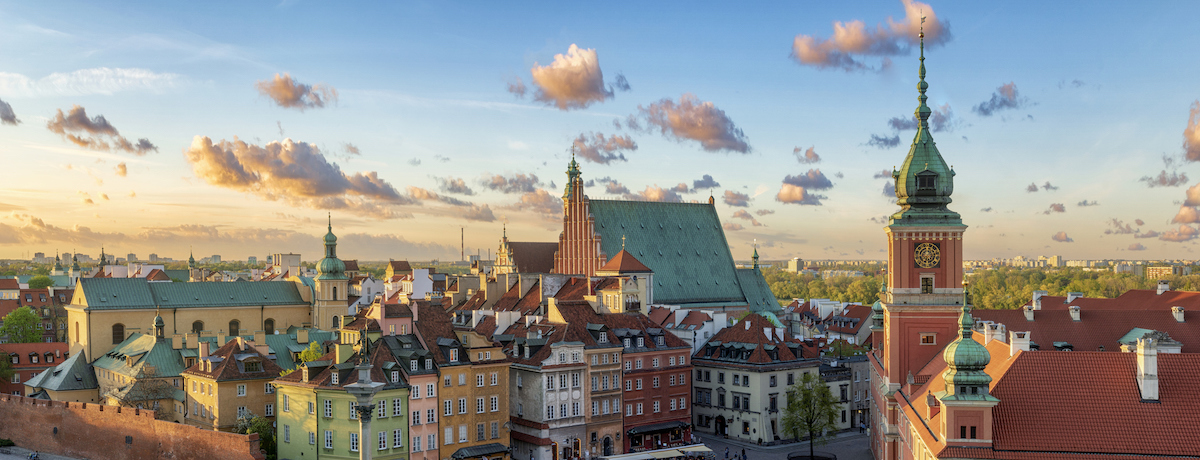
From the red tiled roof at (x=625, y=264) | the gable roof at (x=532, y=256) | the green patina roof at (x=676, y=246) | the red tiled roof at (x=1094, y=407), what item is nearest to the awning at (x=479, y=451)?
the red tiled roof at (x=625, y=264)

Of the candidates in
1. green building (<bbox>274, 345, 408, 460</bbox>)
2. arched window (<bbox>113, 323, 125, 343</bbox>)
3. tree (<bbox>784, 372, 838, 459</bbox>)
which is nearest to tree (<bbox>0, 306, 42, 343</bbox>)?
A: arched window (<bbox>113, 323, 125, 343</bbox>)

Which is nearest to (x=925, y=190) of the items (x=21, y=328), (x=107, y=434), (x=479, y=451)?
(x=479, y=451)

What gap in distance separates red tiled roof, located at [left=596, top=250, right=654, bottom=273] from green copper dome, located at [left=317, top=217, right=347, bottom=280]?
28763 millimetres

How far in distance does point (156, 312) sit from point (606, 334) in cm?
5040

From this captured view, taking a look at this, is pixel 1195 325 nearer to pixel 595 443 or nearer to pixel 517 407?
pixel 595 443

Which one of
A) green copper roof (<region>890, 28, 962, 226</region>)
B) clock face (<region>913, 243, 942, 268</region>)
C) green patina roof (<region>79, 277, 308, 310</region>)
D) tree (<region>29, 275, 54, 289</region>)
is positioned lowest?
tree (<region>29, 275, 54, 289</region>)

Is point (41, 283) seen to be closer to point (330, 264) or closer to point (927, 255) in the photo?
point (330, 264)

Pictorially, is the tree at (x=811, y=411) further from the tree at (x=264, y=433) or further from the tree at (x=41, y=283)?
the tree at (x=41, y=283)

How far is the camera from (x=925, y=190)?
183ft

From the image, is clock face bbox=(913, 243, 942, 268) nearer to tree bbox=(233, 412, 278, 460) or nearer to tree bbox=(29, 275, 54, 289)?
tree bbox=(233, 412, 278, 460)

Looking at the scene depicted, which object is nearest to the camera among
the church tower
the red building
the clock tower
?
the clock tower

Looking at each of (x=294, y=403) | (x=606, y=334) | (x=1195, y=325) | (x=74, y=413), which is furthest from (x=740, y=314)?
(x=74, y=413)

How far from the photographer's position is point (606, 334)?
74625mm

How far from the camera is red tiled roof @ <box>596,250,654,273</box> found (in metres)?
93.9
